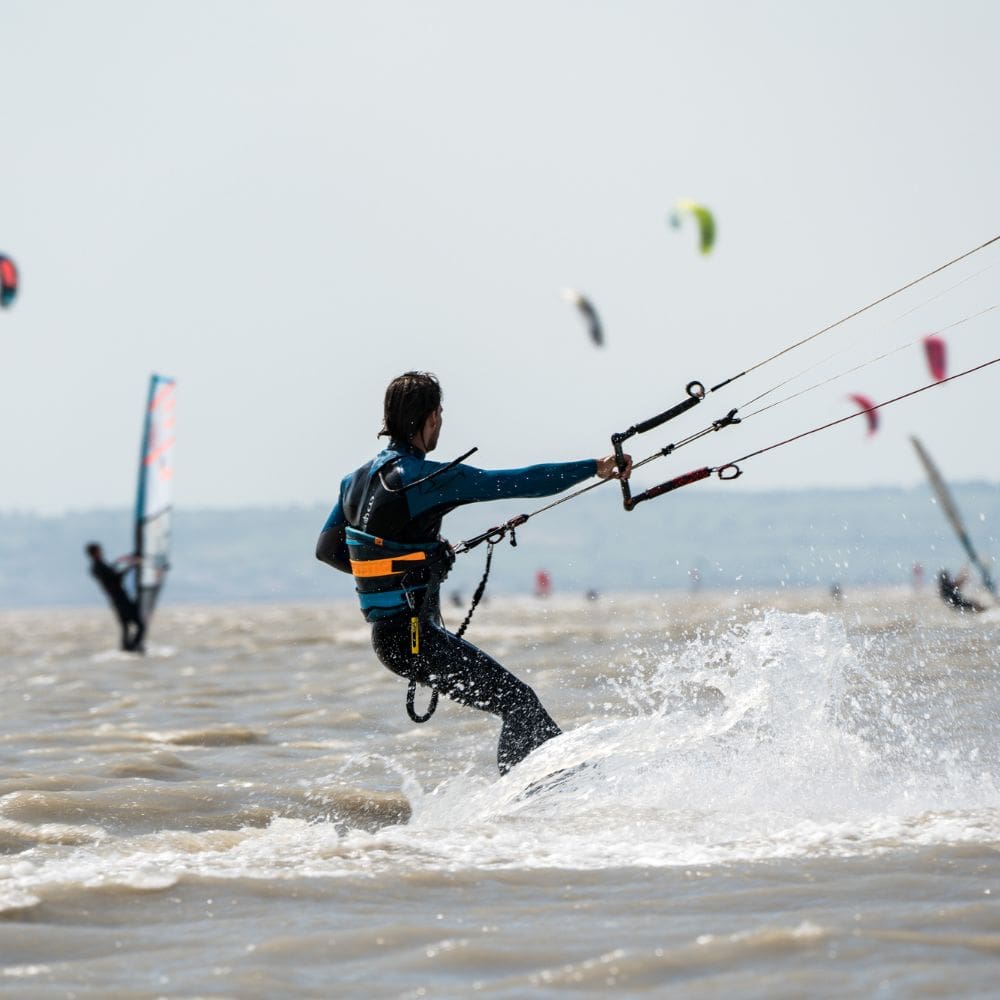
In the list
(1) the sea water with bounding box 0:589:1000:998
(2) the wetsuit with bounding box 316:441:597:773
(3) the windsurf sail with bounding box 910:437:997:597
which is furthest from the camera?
(3) the windsurf sail with bounding box 910:437:997:597

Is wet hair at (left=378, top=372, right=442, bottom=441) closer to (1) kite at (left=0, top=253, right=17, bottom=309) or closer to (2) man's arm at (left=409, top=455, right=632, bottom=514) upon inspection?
(2) man's arm at (left=409, top=455, right=632, bottom=514)

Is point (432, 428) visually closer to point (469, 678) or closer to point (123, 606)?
point (469, 678)

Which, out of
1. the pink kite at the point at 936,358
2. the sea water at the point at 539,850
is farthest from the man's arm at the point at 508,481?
the pink kite at the point at 936,358

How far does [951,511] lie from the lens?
25.2 m

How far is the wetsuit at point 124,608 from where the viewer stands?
64.6 feet

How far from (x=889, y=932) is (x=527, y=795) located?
190cm

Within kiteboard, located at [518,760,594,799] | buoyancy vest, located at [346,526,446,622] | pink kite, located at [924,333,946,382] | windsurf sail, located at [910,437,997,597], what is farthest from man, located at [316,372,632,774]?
pink kite, located at [924,333,946,382]

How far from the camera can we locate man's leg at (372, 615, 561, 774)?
199 inches

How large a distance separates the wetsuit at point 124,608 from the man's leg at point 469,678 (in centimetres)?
1520

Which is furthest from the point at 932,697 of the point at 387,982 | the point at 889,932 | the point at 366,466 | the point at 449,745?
the point at 387,982

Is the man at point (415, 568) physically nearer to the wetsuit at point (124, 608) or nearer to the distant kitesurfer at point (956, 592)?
the wetsuit at point (124, 608)

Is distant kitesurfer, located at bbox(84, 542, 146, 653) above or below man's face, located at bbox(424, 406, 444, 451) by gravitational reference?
below

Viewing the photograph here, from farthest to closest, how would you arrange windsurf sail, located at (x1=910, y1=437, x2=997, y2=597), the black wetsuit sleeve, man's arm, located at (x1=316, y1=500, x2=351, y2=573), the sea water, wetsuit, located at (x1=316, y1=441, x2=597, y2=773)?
1. windsurf sail, located at (x1=910, y1=437, x2=997, y2=597)
2. man's arm, located at (x1=316, y1=500, x2=351, y2=573)
3. wetsuit, located at (x1=316, y1=441, x2=597, y2=773)
4. the black wetsuit sleeve
5. the sea water

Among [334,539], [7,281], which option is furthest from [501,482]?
[7,281]
